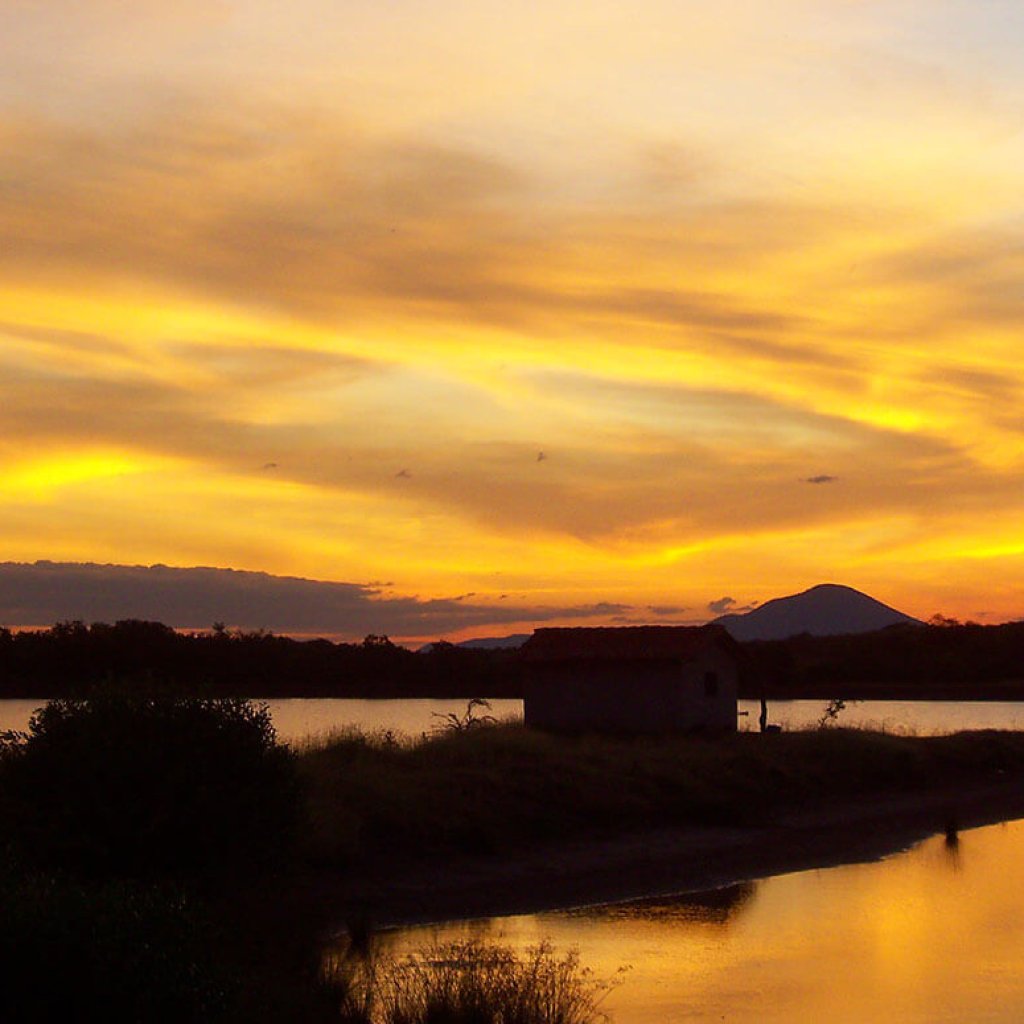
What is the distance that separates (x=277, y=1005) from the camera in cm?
1321

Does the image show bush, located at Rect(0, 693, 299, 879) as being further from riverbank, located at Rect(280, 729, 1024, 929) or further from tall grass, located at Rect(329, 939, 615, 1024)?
tall grass, located at Rect(329, 939, 615, 1024)

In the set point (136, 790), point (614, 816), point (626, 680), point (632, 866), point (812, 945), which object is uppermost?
point (626, 680)

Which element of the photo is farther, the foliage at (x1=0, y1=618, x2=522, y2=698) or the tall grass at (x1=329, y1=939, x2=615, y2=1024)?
the foliage at (x1=0, y1=618, x2=522, y2=698)

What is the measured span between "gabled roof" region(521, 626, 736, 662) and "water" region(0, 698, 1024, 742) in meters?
11.1

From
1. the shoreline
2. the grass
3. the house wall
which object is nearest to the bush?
the shoreline

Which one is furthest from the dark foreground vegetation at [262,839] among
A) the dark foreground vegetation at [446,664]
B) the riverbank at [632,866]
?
the dark foreground vegetation at [446,664]

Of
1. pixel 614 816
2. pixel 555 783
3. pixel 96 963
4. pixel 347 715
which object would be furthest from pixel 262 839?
pixel 347 715

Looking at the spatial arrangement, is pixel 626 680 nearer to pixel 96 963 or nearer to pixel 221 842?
pixel 221 842

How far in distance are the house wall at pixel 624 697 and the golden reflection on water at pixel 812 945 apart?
47.7ft

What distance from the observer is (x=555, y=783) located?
33.3 meters

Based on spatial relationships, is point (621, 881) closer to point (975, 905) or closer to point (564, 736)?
point (975, 905)

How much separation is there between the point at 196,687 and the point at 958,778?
112ft

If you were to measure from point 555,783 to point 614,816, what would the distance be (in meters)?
1.44

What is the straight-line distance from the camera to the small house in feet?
151
